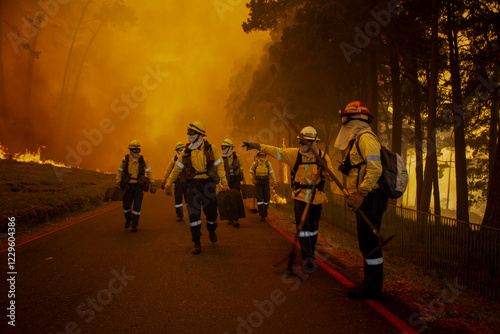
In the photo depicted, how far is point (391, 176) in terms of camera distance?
3.81m

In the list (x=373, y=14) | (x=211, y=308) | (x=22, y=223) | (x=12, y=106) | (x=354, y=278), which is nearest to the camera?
(x=211, y=308)

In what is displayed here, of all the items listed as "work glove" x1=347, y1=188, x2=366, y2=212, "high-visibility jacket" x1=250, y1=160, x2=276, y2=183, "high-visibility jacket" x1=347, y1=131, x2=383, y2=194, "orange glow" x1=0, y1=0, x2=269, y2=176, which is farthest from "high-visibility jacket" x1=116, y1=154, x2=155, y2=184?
"orange glow" x1=0, y1=0, x2=269, y2=176

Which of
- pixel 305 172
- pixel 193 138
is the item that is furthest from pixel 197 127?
pixel 305 172

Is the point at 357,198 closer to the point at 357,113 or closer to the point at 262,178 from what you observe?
the point at 357,113

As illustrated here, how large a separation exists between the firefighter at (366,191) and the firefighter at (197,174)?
3027 mm

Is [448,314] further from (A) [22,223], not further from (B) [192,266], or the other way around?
(A) [22,223]

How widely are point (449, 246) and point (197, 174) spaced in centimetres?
458

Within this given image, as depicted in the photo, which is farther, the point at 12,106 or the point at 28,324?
the point at 12,106

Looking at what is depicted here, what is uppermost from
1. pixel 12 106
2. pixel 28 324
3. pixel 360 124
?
pixel 12 106

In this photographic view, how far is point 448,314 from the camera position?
11.6 feet

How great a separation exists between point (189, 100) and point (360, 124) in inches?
3508

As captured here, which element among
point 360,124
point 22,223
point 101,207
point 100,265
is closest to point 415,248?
point 360,124

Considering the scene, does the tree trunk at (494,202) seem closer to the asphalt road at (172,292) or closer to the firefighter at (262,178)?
the asphalt road at (172,292)

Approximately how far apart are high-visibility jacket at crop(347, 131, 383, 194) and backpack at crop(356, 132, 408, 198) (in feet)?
0.29
